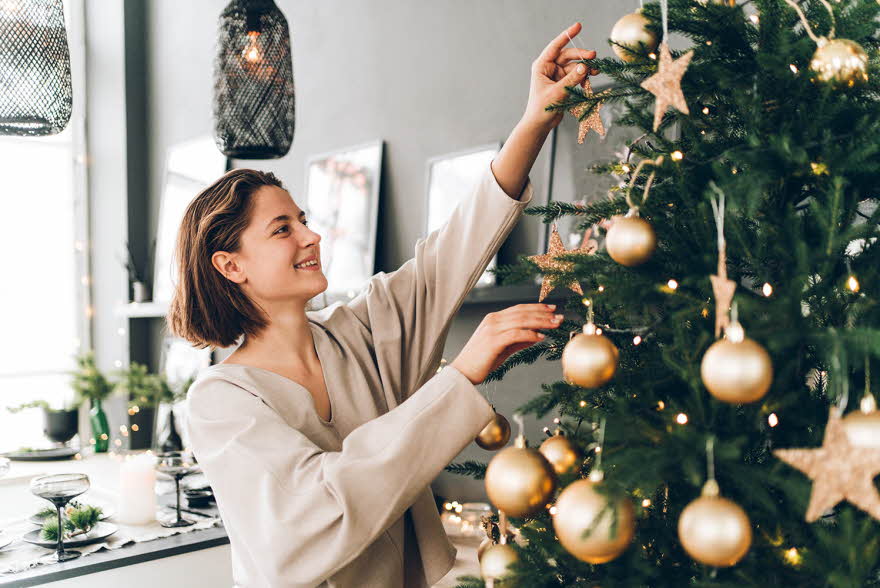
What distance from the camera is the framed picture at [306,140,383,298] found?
2611 mm

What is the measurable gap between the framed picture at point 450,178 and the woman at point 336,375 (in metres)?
0.84

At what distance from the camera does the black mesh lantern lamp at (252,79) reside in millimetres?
1833

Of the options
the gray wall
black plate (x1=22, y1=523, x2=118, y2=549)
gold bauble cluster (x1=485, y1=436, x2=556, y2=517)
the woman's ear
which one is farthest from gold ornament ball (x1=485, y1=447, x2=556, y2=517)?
black plate (x1=22, y1=523, x2=118, y2=549)

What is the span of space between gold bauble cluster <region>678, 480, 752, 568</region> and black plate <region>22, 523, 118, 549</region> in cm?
172

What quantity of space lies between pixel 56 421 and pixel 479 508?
98.1 inches

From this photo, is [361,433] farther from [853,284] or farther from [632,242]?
[853,284]

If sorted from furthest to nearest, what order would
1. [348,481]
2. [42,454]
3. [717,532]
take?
[42,454]
[348,481]
[717,532]

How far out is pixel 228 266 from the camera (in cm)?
140

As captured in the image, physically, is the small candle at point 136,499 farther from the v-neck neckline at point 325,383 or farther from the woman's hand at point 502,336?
the woman's hand at point 502,336

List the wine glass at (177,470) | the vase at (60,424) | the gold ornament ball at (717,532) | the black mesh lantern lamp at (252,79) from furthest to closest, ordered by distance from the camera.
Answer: the vase at (60,424) < the wine glass at (177,470) < the black mesh lantern lamp at (252,79) < the gold ornament ball at (717,532)

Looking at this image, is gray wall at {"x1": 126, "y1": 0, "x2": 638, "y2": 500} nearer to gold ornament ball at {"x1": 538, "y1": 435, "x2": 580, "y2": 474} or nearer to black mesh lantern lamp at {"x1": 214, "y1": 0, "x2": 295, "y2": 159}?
black mesh lantern lamp at {"x1": 214, "y1": 0, "x2": 295, "y2": 159}

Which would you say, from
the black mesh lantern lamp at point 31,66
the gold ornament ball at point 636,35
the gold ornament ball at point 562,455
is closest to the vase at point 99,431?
the black mesh lantern lamp at point 31,66

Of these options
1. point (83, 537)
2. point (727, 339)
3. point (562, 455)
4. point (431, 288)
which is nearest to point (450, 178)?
point (431, 288)

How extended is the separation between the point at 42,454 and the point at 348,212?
Answer: 167cm
